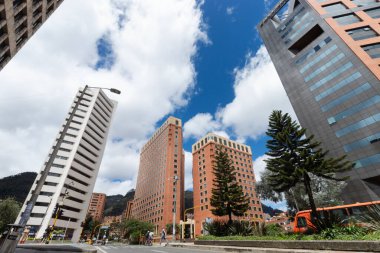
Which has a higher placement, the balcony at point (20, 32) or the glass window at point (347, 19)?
the glass window at point (347, 19)

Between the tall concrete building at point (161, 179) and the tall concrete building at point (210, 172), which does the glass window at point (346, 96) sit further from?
the tall concrete building at point (161, 179)

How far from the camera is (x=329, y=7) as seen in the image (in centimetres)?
4881

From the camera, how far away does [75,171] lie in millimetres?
62219

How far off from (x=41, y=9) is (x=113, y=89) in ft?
66.0

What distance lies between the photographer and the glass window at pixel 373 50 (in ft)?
119

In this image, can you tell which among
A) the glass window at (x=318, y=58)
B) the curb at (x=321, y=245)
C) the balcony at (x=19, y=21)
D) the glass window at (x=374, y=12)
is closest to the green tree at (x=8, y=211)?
the balcony at (x=19, y=21)

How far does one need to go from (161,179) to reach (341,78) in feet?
254

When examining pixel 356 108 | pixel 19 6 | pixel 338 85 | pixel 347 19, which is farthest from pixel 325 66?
pixel 19 6

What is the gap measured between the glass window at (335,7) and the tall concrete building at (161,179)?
235 feet

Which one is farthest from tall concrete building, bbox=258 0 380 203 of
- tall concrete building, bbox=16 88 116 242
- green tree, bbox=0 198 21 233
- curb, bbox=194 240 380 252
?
green tree, bbox=0 198 21 233

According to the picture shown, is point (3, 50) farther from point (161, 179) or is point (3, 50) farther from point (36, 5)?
point (161, 179)

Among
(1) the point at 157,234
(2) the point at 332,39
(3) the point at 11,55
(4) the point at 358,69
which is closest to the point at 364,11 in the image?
(2) the point at 332,39

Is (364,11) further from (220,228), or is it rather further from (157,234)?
(157,234)

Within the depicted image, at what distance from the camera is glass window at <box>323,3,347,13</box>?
4747 cm
